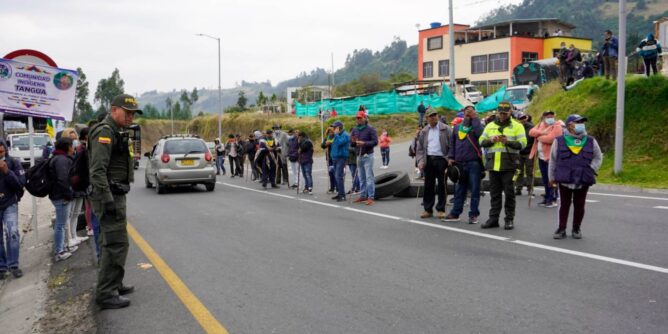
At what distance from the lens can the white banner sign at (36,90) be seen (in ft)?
28.1

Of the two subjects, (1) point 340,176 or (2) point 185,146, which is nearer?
(1) point 340,176

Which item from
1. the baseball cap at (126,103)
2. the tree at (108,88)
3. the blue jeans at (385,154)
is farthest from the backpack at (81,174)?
the tree at (108,88)

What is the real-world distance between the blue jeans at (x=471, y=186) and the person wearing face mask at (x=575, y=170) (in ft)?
4.86

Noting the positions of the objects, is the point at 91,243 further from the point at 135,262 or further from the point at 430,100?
the point at 430,100

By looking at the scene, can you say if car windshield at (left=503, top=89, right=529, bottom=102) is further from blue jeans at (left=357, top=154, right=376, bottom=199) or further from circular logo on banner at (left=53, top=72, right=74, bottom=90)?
circular logo on banner at (left=53, top=72, right=74, bottom=90)

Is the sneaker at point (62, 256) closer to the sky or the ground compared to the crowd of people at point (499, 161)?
closer to the ground

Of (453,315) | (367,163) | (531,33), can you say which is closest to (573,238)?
(453,315)

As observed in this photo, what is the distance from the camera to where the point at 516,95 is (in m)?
31.1

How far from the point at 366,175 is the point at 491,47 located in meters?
51.3

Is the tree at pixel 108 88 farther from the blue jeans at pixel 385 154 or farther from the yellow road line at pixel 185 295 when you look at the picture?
the yellow road line at pixel 185 295

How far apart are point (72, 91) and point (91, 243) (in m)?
2.53

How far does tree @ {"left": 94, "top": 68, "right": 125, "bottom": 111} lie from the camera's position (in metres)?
108

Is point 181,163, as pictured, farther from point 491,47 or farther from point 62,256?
point 491,47

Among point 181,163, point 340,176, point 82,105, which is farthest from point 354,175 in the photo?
point 82,105
